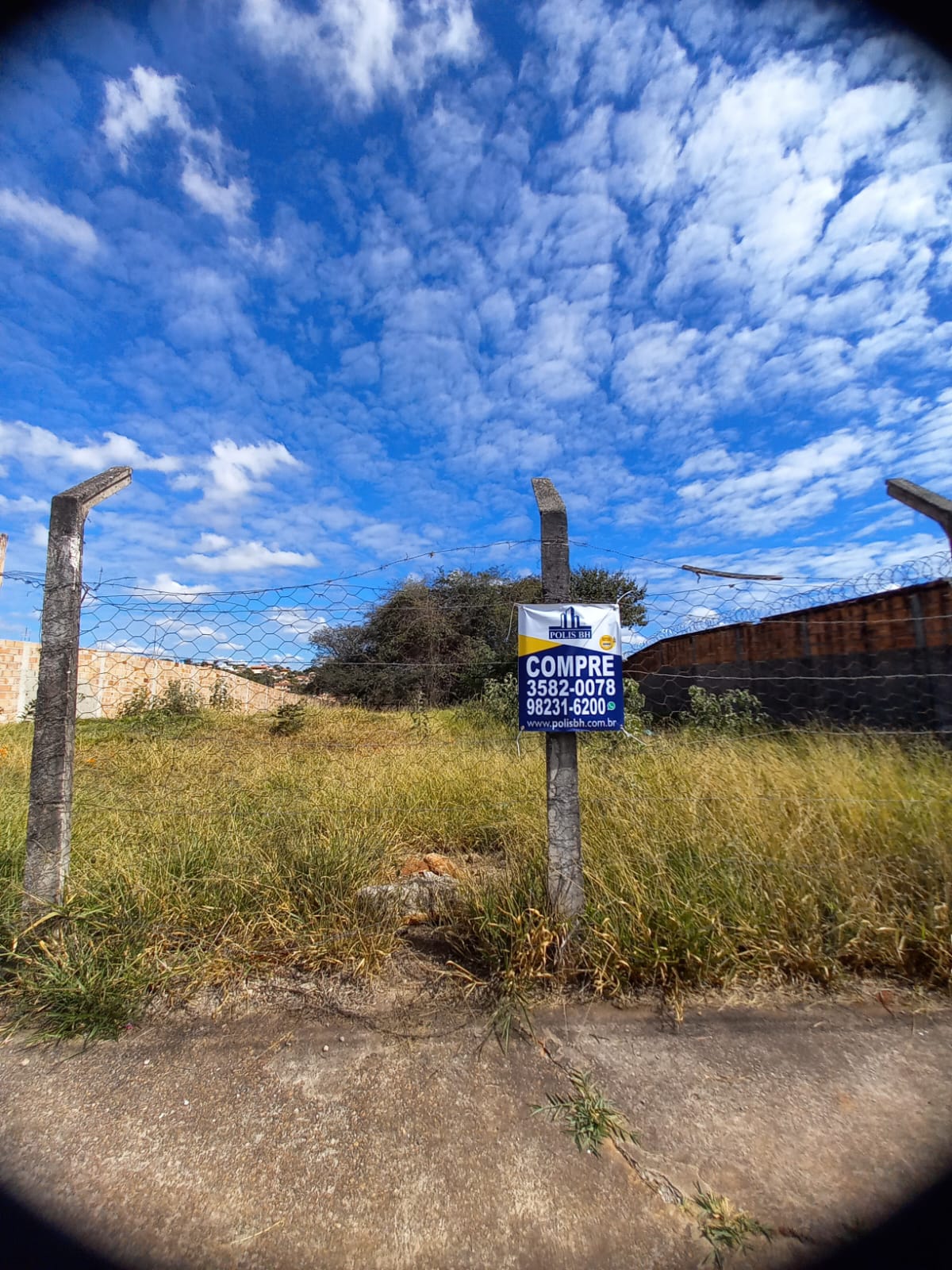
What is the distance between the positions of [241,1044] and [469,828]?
1946 millimetres

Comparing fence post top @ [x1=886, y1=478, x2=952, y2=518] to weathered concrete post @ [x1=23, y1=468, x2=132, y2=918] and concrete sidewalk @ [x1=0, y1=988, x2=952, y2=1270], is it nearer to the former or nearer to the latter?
concrete sidewalk @ [x1=0, y1=988, x2=952, y2=1270]

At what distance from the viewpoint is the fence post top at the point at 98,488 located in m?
2.70

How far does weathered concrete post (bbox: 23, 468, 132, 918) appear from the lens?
2.50 metres

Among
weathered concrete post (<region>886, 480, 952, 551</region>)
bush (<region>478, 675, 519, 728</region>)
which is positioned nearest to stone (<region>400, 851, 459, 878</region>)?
weathered concrete post (<region>886, 480, 952, 551</region>)

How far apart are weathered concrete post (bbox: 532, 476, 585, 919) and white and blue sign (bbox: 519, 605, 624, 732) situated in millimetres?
82

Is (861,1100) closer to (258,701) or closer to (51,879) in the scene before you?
(51,879)

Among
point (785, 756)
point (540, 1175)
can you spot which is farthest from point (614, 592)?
point (540, 1175)

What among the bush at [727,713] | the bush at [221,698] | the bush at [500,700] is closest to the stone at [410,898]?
the bush at [727,713]

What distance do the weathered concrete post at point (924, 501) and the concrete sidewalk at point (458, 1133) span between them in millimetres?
2033

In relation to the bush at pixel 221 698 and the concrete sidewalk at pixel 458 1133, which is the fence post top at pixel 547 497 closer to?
the concrete sidewalk at pixel 458 1133

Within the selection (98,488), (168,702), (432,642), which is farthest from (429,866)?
(168,702)

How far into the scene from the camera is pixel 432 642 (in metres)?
10.0

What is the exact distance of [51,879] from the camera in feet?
8.20

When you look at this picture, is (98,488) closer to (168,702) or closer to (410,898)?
(410,898)
